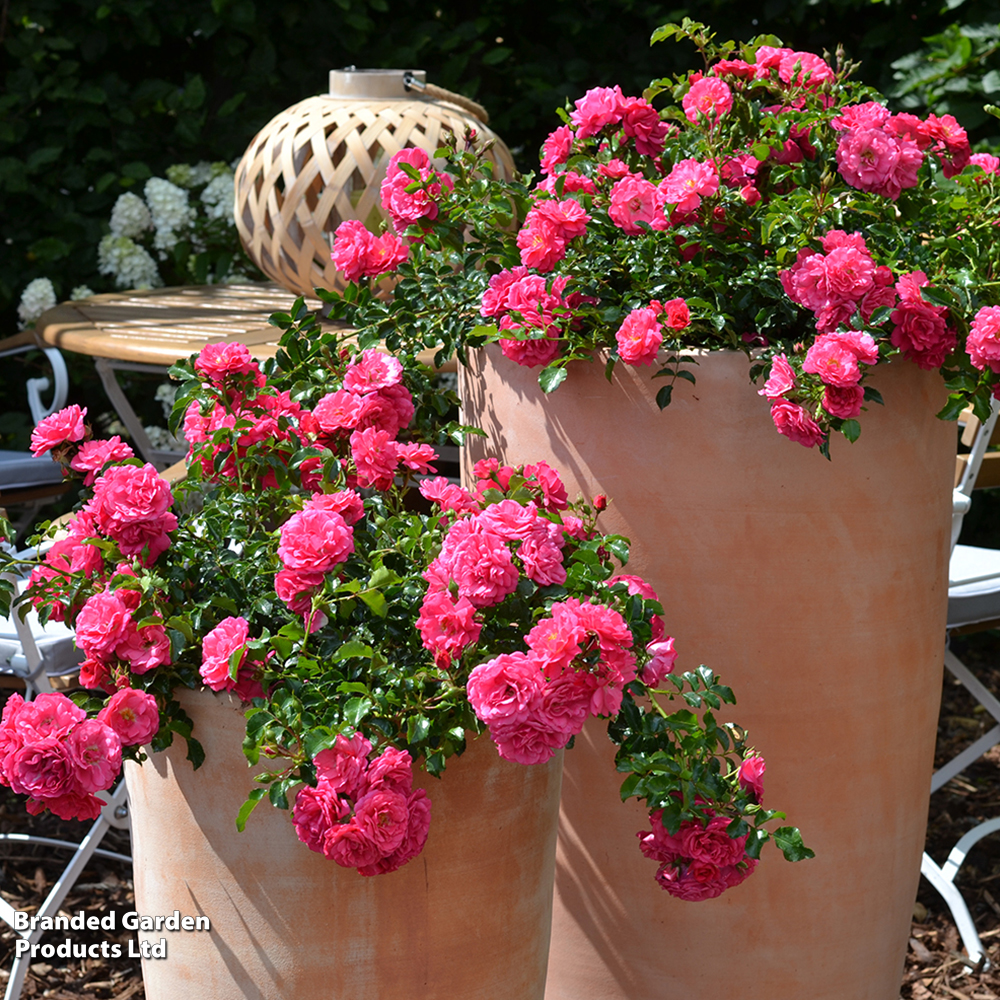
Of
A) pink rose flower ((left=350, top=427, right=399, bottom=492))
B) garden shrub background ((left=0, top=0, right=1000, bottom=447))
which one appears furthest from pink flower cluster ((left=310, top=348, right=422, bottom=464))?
garden shrub background ((left=0, top=0, right=1000, bottom=447))

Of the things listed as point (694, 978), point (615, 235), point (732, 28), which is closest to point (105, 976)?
point (694, 978)

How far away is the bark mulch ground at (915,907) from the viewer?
213 cm

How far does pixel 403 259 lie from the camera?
5.85ft

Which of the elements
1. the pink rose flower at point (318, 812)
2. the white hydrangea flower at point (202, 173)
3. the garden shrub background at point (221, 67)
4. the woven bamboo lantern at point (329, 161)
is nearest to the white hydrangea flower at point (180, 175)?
the white hydrangea flower at point (202, 173)

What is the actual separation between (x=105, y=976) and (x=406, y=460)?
4.01 feet

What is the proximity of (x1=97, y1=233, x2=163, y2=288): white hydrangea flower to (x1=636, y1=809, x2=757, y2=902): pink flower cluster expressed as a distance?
8.25 ft

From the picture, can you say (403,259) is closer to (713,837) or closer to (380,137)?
(380,137)

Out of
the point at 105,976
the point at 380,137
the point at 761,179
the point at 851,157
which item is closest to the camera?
the point at 851,157

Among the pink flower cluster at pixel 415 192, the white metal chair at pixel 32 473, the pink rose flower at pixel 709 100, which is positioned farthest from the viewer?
the white metal chair at pixel 32 473

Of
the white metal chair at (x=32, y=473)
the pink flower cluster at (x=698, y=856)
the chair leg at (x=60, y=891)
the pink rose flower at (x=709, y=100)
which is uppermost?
the pink rose flower at (x=709, y=100)

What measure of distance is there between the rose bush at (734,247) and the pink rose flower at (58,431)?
1.45ft

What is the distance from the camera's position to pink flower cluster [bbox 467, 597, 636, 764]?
1110 mm

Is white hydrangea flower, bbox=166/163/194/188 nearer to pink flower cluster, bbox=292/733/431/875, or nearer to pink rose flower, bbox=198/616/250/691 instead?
pink rose flower, bbox=198/616/250/691

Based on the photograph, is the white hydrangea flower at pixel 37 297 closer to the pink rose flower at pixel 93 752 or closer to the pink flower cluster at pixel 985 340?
the pink rose flower at pixel 93 752
